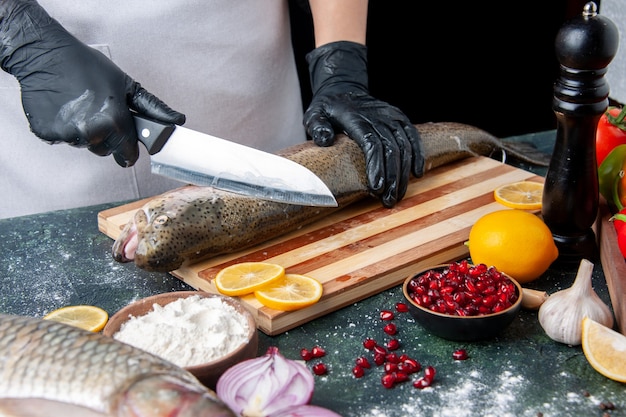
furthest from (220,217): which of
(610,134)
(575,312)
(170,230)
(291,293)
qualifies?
(610,134)

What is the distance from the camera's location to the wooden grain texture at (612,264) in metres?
1.66

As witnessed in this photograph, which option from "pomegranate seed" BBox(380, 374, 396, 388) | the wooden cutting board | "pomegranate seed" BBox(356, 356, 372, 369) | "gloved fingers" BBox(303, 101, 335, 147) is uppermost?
"gloved fingers" BBox(303, 101, 335, 147)

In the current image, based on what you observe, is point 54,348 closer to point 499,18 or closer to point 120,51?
point 120,51

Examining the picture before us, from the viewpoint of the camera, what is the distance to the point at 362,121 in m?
2.48

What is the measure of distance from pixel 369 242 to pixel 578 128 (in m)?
0.65

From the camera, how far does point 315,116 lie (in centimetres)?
257

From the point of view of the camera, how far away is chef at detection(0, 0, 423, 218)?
210 centimetres

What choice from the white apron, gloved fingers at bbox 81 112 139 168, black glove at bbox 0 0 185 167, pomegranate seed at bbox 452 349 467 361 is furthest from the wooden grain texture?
the white apron

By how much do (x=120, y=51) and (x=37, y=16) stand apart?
17.0 inches

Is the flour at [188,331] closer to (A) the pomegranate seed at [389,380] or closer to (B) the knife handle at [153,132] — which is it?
(A) the pomegranate seed at [389,380]

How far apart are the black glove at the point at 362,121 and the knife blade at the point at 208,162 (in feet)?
1.38

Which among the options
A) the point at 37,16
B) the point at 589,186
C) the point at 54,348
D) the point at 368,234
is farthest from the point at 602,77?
the point at 37,16

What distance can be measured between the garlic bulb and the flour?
70cm

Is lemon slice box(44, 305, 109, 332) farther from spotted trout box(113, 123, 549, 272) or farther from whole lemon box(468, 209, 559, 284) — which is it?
whole lemon box(468, 209, 559, 284)
